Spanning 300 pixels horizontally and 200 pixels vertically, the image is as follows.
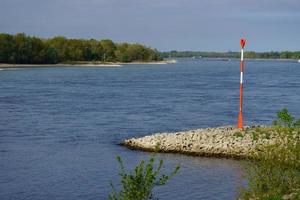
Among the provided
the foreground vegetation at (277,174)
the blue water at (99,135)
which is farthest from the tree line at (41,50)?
the foreground vegetation at (277,174)

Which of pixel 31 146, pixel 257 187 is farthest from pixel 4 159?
pixel 257 187

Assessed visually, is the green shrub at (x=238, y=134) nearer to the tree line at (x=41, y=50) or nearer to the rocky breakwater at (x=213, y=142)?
the rocky breakwater at (x=213, y=142)

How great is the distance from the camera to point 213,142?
27.5 meters

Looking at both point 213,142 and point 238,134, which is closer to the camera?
point 213,142

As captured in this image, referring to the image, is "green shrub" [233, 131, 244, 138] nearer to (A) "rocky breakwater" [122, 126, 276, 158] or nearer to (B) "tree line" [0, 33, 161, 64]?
(A) "rocky breakwater" [122, 126, 276, 158]

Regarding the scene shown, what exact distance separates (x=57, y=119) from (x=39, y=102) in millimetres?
13500

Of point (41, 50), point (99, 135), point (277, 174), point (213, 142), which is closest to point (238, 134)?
point (213, 142)

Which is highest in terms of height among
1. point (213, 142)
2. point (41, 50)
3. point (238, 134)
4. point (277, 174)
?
point (41, 50)

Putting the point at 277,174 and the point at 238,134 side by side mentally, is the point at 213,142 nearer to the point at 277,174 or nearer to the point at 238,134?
the point at 238,134

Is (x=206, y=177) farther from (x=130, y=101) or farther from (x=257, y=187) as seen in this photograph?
(x=130, y=101)

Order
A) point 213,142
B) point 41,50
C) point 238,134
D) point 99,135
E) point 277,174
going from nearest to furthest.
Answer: point 277,174, point 213,142, point 238,134, point 99,135, point 41,50

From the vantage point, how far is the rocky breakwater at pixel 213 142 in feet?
86.9

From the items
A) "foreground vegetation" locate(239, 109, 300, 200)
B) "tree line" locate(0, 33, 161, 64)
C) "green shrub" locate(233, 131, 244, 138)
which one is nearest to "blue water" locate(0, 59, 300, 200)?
"green shrub" locate(233, 131, 244, 138)

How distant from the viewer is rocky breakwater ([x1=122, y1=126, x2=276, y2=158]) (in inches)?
1043
